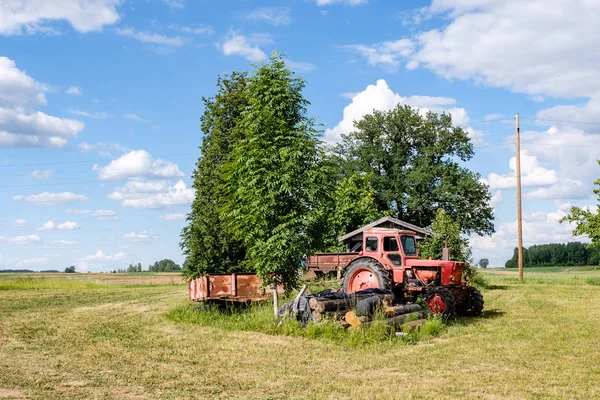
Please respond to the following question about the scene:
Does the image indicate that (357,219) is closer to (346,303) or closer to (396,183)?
(396,183)

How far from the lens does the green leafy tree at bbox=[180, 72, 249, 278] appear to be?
809 inches

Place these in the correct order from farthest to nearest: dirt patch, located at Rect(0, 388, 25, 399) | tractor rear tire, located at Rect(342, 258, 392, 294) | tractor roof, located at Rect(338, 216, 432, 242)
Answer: tractor roof, located at Rect(338, 216, 432, 242) → tractor rear tire, located at Rect(342, 258, 392, 294) → dirt patch, located at Rect(0, 388, 25, 399)

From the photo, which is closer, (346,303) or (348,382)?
(348,382)

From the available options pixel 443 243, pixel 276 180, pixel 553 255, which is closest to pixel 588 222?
pixel 443 243

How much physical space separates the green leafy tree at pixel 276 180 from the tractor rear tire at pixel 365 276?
2.46 m

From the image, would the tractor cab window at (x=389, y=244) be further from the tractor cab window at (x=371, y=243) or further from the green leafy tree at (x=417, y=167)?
the green leafy tree at (x=417, y=167)

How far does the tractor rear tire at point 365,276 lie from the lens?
18.9 m

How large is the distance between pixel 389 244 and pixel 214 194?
632cm

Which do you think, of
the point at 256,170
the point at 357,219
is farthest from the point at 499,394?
the point at 357,219

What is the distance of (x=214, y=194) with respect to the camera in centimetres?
2081

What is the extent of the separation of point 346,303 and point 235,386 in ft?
21.1

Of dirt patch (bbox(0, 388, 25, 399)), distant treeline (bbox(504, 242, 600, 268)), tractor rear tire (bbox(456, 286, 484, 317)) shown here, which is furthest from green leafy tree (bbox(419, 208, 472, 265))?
distant treeline (bbox(504, 242, 600, 268))

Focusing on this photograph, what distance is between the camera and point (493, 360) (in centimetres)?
1190

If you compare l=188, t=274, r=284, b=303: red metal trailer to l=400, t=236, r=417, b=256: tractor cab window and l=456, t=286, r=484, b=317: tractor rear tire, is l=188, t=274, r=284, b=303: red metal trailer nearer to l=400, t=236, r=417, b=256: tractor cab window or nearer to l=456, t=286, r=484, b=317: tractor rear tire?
l=400, t=236, r=417, b=256: tractor cab window
